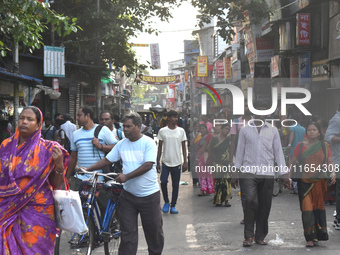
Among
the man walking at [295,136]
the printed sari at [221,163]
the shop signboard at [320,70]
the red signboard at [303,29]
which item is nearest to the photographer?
the printed sari at [221,163]

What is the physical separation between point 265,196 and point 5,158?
12.1 feet

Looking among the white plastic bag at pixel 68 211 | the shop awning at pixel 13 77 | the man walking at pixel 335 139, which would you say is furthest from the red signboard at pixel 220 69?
the white plastic bag at pixel 68 211

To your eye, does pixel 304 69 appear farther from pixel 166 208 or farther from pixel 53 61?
pixel 166 208

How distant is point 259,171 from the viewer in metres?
6.27

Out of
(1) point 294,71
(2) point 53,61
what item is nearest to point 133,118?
(2) point 53,61

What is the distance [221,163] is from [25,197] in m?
6.30

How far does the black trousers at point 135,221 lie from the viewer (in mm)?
4934

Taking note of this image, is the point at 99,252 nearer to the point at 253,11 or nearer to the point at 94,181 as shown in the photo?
the point at 94,181

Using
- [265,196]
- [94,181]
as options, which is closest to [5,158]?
[94,181]

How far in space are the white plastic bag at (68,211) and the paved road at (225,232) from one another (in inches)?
89.6

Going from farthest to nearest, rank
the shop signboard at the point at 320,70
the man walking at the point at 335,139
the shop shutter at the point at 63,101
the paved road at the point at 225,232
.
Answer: the shop shutter at the point at 63,101, the shop signboard at the point at 320,70, the man walking at the point at 335,139, the paved road at the point at 225,232

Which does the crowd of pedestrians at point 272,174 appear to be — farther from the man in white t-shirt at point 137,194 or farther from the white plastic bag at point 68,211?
the white plastic bag at point 68,211

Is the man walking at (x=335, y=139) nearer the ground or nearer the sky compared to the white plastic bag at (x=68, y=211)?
nearer the sky

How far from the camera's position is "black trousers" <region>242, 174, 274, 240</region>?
6293mm
